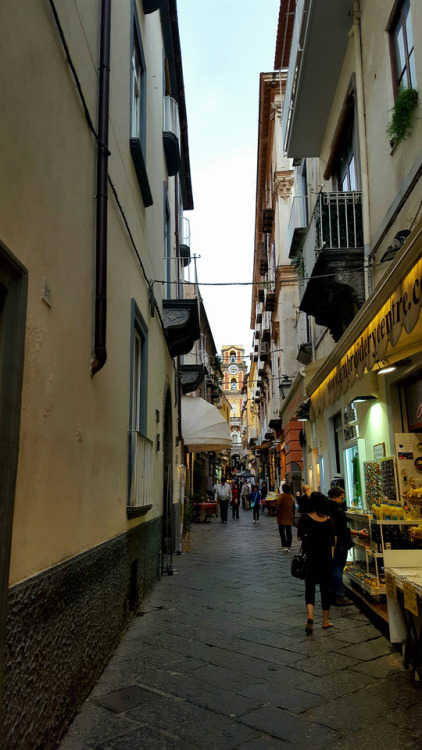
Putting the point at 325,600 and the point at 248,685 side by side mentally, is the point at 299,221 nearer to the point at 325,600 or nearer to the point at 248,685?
the point at 325,600

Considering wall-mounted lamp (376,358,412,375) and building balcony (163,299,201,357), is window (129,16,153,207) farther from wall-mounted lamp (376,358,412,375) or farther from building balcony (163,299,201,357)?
wall-mounted lamp (376,358,412,375)

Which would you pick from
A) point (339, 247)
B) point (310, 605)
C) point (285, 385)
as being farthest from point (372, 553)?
point (285, 385)

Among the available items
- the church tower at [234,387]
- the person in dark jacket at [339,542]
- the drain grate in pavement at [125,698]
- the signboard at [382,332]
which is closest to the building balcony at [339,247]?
the signboard at [382,332]

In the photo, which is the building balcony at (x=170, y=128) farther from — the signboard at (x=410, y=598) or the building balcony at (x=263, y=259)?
the building balcony at (x=263, y=259)

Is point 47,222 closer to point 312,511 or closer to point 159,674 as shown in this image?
point 159,674

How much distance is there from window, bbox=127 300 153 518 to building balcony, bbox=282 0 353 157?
5991 millimetres

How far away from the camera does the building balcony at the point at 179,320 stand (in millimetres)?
10516

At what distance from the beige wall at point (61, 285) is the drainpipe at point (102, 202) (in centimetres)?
7

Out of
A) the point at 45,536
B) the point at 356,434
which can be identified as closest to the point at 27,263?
the point at 45,536

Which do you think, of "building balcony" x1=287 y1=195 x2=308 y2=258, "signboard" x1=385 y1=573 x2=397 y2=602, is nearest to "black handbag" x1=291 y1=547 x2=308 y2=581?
"signboard" x1=385 y1=573 x2=397 y2=602

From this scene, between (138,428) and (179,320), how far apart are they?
3.61m

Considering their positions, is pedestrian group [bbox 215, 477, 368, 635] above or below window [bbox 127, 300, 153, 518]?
below

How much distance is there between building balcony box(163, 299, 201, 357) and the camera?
10516mm

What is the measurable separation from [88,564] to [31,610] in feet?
4.07
